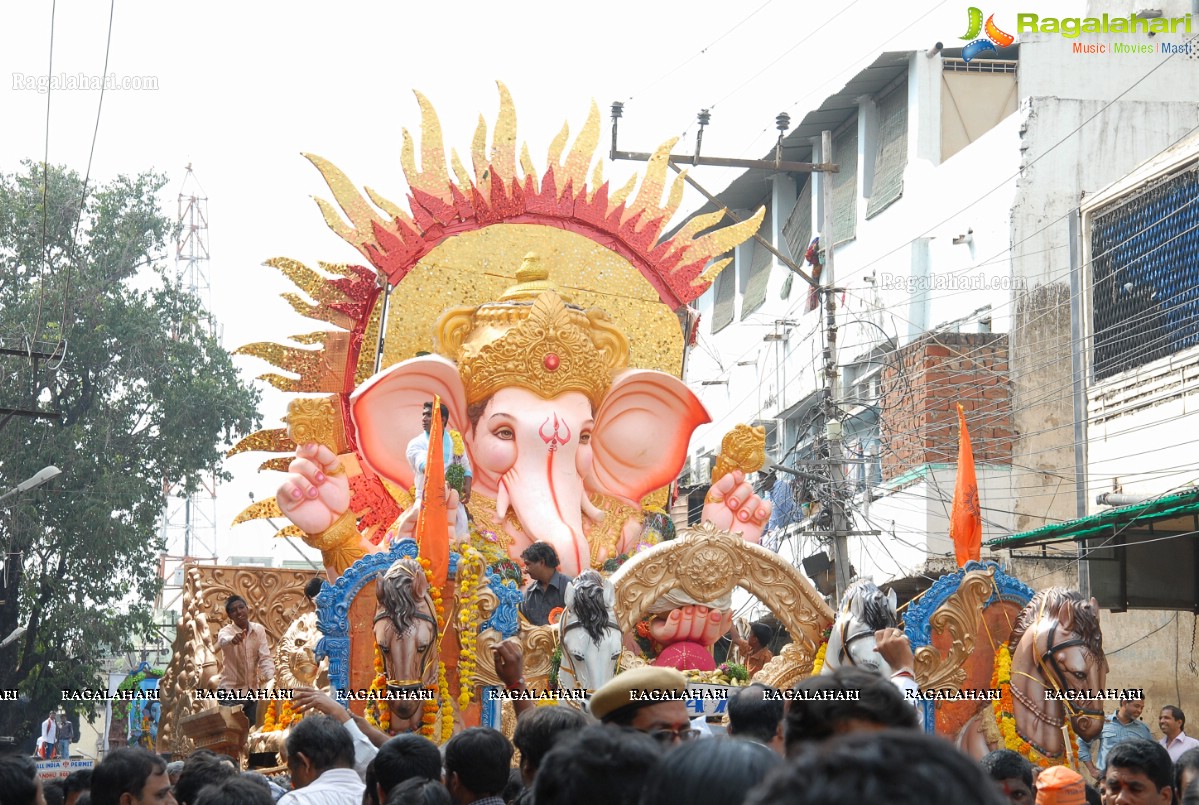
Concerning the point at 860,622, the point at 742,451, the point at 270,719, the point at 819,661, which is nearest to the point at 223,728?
the point at 270,719

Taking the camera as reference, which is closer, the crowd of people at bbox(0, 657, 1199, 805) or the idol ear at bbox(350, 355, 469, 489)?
the crowd of people at bbox(0, 657, 1199, 805)

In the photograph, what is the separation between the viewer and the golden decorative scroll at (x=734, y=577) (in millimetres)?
10688

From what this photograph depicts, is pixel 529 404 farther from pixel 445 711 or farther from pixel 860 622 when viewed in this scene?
pixel 860 622

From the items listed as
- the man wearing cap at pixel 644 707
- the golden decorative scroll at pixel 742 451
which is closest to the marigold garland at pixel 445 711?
the golden decorative scroll at pixel 742 451

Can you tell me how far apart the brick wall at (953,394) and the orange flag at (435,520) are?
32.2 feet

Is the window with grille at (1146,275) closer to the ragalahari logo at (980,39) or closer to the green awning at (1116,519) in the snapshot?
the green awning at (1116,519)

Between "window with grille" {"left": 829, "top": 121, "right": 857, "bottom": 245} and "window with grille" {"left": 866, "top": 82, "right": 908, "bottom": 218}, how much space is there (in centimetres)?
66

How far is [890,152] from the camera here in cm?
2228

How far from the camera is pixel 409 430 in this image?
41.1 ft

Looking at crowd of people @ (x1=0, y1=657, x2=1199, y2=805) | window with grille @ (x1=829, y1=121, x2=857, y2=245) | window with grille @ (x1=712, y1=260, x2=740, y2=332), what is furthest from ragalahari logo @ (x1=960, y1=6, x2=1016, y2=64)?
crowd of people @ (x1=0, y1=657, x2=1199, y2=805)

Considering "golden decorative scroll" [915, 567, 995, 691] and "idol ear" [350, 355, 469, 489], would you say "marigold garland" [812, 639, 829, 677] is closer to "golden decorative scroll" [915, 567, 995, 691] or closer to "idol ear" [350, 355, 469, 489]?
"golden decorative scroll" [915, 567, 995, 691]

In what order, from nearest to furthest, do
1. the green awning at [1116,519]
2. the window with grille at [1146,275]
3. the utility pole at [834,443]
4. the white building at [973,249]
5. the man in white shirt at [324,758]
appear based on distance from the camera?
the man in white shirt at [324,758] < the green awning at [1116,519] < the window with grille at [1146,275] < the utility pole at [834,443] < the white building at [973,249]

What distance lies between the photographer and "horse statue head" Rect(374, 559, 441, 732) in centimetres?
898

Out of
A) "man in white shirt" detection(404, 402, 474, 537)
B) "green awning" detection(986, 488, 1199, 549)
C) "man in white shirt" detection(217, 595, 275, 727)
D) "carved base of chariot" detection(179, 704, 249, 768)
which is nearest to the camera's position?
"man in white shirt" detection(404, 402, 474, 537)
